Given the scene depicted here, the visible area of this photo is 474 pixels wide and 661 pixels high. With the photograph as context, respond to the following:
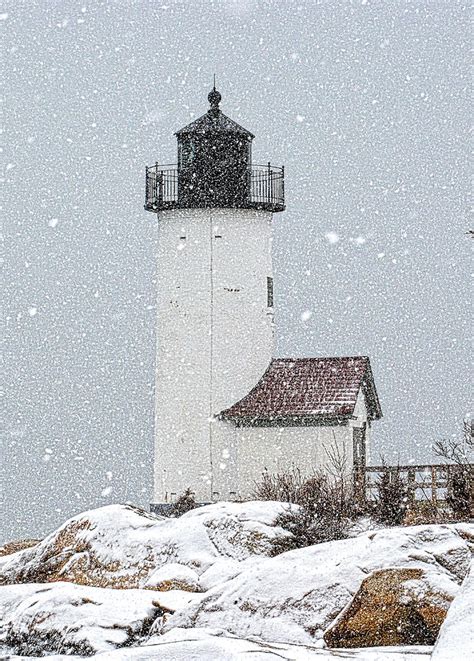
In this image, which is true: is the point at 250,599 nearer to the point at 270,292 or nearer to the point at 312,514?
the point at 312,514

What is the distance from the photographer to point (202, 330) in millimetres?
29609

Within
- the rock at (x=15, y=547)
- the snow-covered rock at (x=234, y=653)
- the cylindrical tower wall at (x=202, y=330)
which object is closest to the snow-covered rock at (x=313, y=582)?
the snow-covered rock at (x=234, y=653)

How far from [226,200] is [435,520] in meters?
12.9

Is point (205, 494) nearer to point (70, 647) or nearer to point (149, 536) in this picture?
point (149, 536)

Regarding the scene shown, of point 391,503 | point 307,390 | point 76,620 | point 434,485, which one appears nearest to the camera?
point 76,620

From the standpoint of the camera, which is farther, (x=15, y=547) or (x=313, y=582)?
(x=15, y=547)

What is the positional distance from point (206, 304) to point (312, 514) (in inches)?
557

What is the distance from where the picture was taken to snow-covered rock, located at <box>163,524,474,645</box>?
9.84 m

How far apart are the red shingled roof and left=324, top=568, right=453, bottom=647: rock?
728 inches

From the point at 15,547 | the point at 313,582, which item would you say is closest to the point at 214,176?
the point at 15,547

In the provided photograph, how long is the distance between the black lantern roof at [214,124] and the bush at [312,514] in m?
11.1

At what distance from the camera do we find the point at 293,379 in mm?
29719

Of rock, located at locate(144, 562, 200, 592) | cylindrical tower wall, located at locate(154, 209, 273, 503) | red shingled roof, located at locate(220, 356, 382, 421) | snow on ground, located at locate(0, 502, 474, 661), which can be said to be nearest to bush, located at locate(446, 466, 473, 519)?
red shingled roof, located at locate(220, 356, 382, 421)

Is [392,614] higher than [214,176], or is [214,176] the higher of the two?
[214,176]
